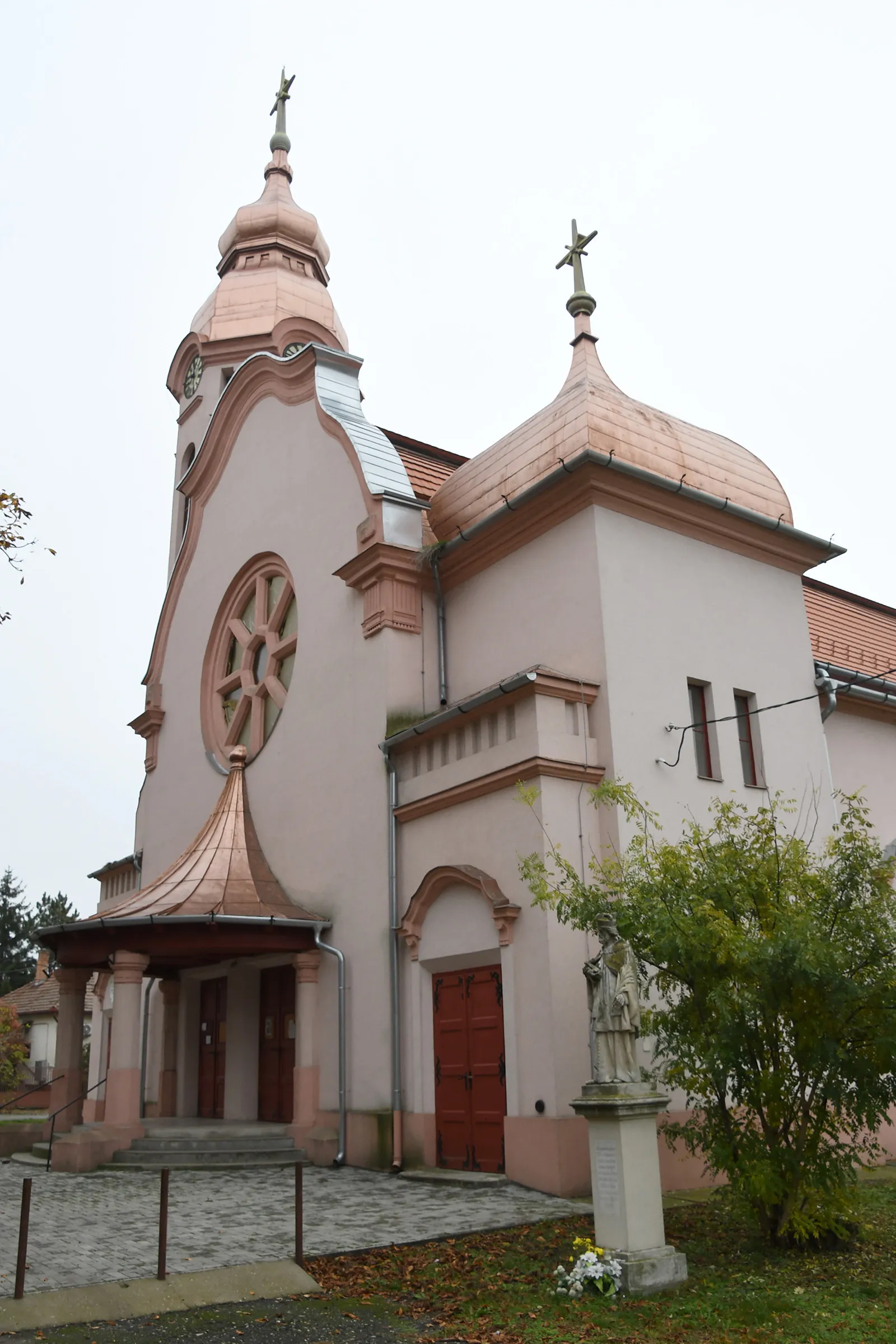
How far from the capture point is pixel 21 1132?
57.5ft

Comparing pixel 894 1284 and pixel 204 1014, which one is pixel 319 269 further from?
pixel 894 1284

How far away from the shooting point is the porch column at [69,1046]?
17016 millimetres

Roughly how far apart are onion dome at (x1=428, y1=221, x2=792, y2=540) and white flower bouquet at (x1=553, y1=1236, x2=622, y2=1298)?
8917 millimetres

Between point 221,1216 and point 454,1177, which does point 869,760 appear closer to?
point 454,1177

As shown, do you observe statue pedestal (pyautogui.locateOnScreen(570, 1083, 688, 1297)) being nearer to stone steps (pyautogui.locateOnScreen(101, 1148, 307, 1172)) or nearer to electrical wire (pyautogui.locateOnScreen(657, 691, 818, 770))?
electrical wire (pyautogui.locateOnScreen(657, 691, 818, 770))

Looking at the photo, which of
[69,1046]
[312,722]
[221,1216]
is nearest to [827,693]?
[312,722]

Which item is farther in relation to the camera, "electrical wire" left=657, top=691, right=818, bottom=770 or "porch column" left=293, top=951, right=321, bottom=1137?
"porch column" left=293, top=951, right=321, bottom=1137

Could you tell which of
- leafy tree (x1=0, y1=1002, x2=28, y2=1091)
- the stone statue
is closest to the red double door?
the stone statue

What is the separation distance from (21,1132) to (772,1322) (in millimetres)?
13413

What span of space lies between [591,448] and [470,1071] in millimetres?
7400

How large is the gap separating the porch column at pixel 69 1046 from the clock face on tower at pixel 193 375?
1518 centimetres

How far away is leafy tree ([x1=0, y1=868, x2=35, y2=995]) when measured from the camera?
214 feet

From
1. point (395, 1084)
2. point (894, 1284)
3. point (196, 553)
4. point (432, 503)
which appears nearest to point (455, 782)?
point (395, 1084)

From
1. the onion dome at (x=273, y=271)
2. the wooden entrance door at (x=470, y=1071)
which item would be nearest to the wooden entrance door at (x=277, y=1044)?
the wooden entrance door at (x=470, y=1071)
